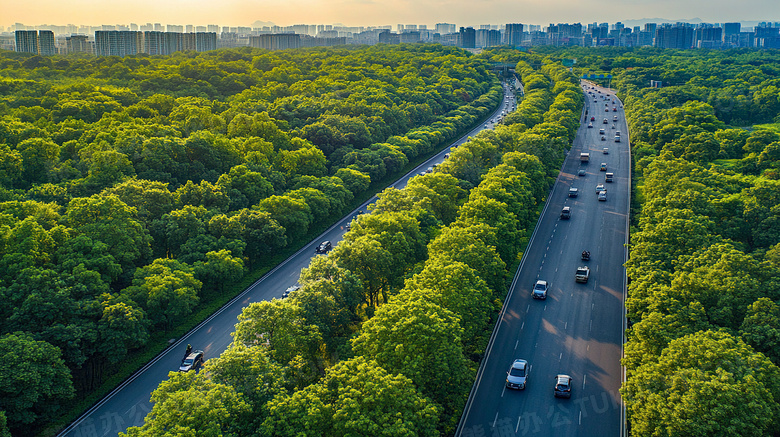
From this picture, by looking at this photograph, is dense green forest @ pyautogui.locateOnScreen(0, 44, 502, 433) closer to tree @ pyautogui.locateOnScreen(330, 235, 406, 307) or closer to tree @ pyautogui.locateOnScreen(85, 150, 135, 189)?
tree @ pyautogui.locateOnScreen(85, 150, 135, 189)

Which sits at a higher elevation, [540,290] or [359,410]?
[359,410]

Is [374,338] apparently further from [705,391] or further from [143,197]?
[143,197]

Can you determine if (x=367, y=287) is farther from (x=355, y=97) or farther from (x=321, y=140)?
(x=355, y=97)

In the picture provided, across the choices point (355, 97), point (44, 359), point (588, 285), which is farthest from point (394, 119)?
point (44, 359)

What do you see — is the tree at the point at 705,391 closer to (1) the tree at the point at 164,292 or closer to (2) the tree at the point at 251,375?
(2) the tree at the point at 251,375

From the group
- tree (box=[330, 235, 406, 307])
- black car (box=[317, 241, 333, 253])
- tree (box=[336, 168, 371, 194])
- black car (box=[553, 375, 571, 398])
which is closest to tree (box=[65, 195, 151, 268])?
black car (box=[317, 241, 333, 253])

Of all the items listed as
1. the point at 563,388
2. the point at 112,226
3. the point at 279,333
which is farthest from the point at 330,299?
the point at 112,226
